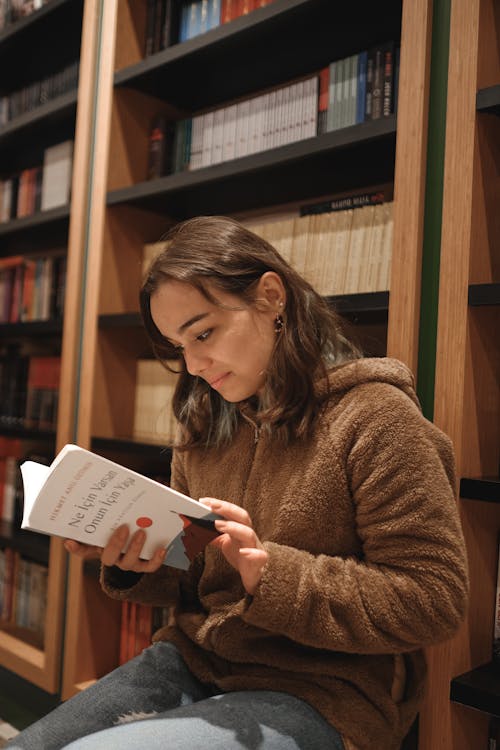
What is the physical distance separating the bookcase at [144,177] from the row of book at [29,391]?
1.25 ft

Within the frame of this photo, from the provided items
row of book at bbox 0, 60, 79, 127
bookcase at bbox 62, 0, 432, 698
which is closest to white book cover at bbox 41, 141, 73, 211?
row of book at bbox 0, 60, 79, 127

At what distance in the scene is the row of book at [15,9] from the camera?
2436 millimetres

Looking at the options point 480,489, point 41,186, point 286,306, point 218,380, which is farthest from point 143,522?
point 41,186

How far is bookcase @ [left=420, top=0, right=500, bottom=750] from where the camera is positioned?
1.22 metres

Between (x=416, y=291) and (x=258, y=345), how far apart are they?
0.33 m

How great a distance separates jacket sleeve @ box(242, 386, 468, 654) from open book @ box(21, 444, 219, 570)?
13 cm

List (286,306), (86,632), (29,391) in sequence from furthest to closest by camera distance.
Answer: (29,391), (86,632), (286,306)

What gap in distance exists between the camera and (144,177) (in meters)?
2.06

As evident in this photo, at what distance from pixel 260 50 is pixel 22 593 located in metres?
1.87

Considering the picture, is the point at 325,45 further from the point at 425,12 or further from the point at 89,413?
the point at 89,413

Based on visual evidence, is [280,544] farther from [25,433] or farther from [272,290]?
[25,433]

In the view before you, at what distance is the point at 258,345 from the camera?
1.18 m

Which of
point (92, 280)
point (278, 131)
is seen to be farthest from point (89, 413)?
point (278, 131)

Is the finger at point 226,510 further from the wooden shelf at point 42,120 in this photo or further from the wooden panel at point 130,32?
the wooden shelf at point 42,120
